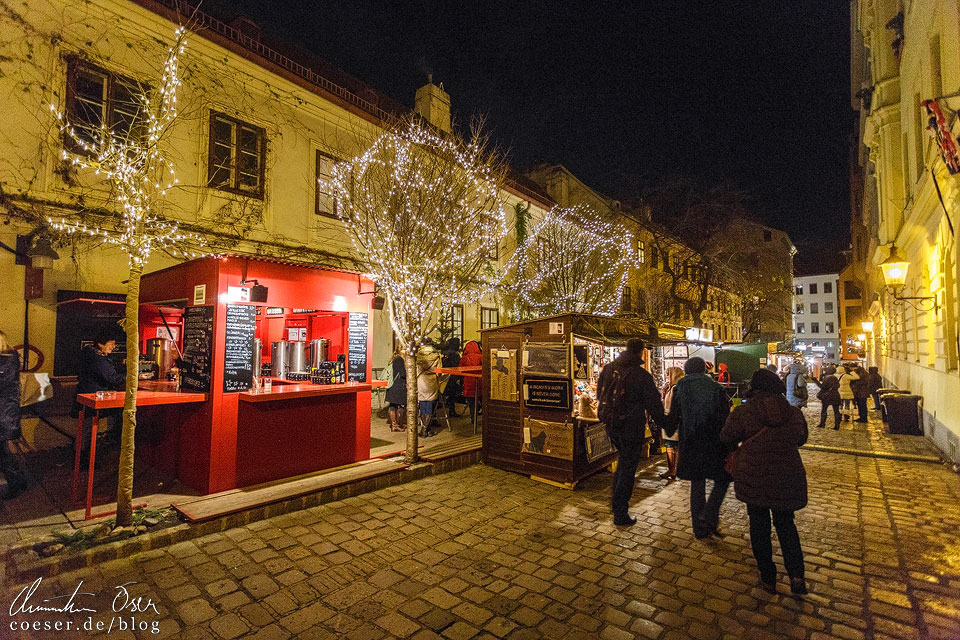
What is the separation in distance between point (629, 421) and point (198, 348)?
5.69 metres

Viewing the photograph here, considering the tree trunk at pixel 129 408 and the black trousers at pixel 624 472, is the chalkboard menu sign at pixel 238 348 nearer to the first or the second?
the tree trunk at pixel 129 408

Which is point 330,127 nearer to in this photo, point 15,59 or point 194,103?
point 194,103

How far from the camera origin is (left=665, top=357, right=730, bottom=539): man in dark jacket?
4949 mm

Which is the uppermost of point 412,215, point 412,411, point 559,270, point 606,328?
point 559,270

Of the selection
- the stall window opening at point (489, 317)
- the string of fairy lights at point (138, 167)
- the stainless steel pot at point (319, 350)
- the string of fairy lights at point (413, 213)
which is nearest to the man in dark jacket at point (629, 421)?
the string of fairy lights at point (413, 213)

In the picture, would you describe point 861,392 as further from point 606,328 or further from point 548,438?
point 548,438

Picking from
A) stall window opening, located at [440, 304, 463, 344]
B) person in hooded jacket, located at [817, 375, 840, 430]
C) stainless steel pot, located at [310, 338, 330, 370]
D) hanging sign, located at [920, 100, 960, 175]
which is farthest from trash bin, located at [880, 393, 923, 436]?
stainless steel pot, located at [310, 338, 330, 370]

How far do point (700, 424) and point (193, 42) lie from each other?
11283 millimetres

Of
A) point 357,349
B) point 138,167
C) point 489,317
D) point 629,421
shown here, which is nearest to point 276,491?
point 357,349

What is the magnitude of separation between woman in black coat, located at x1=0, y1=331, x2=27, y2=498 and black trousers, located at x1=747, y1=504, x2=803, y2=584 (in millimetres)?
7913

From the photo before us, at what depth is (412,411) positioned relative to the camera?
300 inches

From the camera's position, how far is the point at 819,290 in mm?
76625

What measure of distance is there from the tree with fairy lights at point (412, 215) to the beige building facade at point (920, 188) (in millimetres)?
7300

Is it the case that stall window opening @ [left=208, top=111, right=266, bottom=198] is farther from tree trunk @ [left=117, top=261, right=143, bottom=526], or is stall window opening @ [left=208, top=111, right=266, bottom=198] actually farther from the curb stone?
the curb stone
